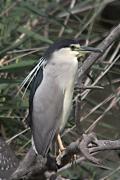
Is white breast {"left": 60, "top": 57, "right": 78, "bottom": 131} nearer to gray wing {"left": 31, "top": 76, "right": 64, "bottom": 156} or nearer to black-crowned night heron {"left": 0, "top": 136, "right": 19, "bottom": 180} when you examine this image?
gray wing {"left": 31, "top": 76, "right": 64, "bottom": 156}

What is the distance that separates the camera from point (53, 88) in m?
2.55

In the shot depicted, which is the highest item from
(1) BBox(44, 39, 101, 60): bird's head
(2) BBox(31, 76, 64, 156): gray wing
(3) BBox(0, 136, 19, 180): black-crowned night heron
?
(1) BBox(44, 39, 101, 60): bird's head

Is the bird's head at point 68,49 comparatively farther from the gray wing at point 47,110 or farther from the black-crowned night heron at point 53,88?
the gray wing at point 47,110

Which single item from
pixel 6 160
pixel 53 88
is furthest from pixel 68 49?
pixel 6 160

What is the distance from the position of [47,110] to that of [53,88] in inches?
3.5

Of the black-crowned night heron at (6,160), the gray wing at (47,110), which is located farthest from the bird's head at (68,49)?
the black-crowned night heron at (6,160)

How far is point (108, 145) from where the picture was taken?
196cm

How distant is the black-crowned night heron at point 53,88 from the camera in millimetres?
2494

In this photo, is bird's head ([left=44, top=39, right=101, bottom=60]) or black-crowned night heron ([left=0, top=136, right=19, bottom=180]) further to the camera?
black-crowned night heron ([left=0, top=136, right=19, bottom=180])

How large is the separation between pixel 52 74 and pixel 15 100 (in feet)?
3.14

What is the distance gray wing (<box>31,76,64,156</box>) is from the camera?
8.11ft

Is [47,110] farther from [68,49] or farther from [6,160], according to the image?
[6,160]

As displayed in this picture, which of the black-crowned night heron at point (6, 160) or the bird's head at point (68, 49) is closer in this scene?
the bird's head at point (68, 49)

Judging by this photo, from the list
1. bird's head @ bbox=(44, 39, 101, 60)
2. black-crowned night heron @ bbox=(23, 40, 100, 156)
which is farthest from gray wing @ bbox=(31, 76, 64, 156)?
bird's head @ bbox=(44, 39, 101, 60)
